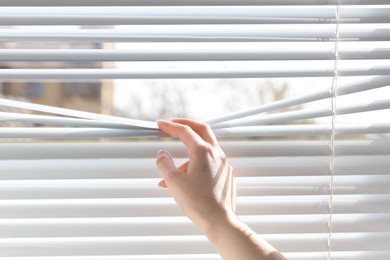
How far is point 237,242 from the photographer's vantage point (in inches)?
37.5

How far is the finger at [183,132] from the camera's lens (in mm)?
962

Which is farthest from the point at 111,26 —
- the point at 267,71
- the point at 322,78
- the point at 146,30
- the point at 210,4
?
the point at 322,78

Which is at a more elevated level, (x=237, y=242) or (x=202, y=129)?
(x=202, y=129)

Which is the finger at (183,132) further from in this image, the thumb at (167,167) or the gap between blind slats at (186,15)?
the gap between blind slats at (186,15)

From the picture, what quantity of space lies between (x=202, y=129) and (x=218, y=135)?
0.04m

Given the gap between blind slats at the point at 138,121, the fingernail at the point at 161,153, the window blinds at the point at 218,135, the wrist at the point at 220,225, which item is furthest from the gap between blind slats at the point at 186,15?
the wrist at the point at 220,225

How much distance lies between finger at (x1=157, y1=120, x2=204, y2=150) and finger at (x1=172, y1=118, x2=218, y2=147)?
19mm

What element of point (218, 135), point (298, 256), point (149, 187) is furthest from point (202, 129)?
point (298, 256)

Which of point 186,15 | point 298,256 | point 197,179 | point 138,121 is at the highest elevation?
point 186,15

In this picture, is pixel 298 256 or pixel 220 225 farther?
pixel 298 256

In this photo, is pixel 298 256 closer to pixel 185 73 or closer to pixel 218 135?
pixel 218 135

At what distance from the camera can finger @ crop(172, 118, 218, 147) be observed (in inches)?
39.0

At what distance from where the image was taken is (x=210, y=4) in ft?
3.29

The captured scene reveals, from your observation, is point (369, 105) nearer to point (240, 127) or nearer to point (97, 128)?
point (240, 127)
